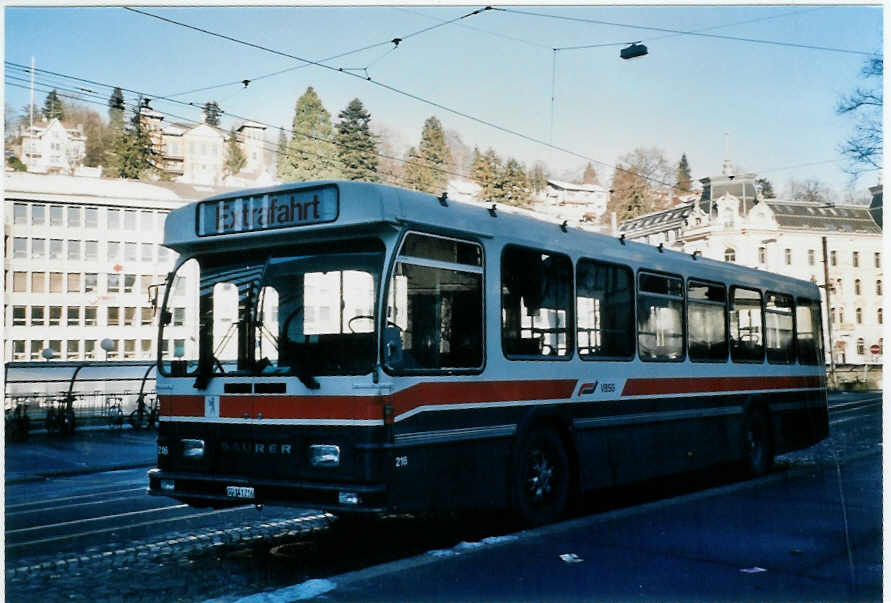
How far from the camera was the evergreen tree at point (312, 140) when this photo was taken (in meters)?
17.9

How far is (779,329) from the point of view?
14.1m

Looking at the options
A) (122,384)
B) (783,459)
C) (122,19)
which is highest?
(122,19)

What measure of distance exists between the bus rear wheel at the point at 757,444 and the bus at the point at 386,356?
11.2ft

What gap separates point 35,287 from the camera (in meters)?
16.5

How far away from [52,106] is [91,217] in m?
22.3

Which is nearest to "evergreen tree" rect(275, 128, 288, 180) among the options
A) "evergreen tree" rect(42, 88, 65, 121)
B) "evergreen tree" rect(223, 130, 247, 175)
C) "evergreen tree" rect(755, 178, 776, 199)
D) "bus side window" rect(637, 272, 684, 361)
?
"evergreen tree" rect(223, 130, 247, 175)

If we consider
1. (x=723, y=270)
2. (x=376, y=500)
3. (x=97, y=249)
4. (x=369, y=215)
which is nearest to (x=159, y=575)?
(x=376, y=500)

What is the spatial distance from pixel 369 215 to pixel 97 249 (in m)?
34.1

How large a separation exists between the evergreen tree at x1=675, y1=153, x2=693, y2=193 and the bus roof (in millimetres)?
12903

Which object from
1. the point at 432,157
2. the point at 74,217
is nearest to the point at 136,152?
the point at 74,217

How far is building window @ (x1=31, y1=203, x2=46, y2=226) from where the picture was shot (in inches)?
962

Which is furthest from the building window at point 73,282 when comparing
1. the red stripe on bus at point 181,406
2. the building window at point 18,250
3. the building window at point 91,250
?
the red stripe on bus at point 181,406

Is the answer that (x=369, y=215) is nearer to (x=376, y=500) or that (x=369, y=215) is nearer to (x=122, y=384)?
(x=376, y=500)

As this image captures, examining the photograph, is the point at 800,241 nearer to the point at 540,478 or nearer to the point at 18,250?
the point at 540,478
